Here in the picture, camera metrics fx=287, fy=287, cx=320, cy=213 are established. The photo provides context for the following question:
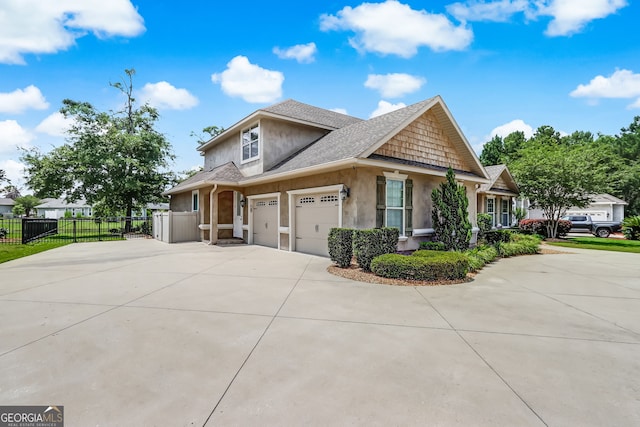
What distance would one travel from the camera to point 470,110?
59.0 ft

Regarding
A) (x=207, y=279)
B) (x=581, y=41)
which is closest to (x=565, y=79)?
(x=581, y=41)

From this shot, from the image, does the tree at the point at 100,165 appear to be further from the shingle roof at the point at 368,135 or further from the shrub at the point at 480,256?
the shrub at the point at 480,256

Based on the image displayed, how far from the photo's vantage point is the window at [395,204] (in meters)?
10.2

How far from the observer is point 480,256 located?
9734mm

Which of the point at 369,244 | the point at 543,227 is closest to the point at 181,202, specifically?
the point at 369,244

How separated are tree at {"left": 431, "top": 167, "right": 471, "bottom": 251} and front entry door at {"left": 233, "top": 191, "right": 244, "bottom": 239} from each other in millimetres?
10073

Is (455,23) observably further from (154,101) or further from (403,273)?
(154,101)

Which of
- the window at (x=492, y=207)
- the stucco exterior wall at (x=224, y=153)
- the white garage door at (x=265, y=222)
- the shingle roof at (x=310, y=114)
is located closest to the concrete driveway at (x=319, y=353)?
the white garage door at (x=265, y=222)

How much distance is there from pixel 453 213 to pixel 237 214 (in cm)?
1107

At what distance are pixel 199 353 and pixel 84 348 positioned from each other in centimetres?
146

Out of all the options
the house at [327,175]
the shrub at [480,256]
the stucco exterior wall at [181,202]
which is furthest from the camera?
the stucco exterior wall at [181,202]

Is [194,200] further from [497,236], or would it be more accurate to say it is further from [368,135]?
[497,236]

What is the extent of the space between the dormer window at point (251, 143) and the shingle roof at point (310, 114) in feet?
4.10

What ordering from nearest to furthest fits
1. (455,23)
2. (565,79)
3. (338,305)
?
(338,305)
(455,23)
(565,79)
